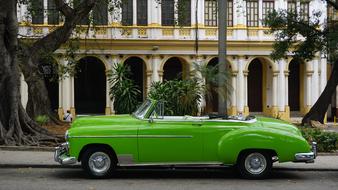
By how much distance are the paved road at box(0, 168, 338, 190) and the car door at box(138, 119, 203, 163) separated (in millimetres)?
483

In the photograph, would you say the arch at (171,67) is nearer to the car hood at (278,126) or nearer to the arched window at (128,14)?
the arched window at (128,14)

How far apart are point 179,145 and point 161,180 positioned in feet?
2.76

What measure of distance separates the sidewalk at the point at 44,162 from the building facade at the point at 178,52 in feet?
85.0

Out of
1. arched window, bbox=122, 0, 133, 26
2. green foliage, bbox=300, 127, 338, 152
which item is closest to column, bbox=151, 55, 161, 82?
arched window, bbox=122, 0, 133, 26

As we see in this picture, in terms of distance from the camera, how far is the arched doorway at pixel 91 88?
140 feet

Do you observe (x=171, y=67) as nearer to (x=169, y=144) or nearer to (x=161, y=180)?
(x=161, y=180)

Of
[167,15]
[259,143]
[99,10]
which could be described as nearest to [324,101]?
[167,15]

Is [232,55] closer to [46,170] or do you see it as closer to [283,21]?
[283,21]

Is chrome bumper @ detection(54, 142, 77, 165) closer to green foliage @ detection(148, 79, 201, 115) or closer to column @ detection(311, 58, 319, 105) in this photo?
green foliage @ detection(148, 79, 201, 115)

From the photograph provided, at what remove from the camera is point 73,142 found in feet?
36.3

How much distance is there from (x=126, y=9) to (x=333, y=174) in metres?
31.2

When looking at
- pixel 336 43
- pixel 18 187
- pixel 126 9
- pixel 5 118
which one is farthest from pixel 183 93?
pixel 126 9

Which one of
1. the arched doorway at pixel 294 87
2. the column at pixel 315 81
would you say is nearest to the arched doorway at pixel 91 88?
the arched doorway at pixel 294 87

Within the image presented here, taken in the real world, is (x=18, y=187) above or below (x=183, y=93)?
below
